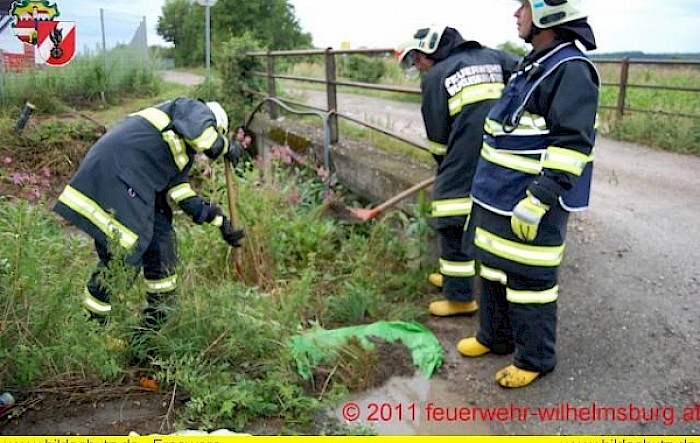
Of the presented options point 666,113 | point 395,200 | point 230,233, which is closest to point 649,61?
point 666,113

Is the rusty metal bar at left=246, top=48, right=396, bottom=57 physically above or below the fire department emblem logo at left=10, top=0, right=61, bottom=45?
above

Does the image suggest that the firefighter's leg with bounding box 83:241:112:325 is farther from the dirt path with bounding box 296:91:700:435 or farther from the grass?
the dirt path with bounding box 296:91:700:435

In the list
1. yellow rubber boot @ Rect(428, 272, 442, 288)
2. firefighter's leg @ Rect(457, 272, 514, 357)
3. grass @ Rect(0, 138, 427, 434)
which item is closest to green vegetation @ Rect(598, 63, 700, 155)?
yellow rubber boot @ Rect(428, 272, 442, 288)

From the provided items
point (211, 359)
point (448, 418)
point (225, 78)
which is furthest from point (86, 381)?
point (225, 78)

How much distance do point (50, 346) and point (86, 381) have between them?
0.68 feet

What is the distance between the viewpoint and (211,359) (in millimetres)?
2689

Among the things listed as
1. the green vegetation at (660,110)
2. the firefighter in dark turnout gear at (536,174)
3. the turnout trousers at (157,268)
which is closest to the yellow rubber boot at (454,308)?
the firefighter in dark turnout gear at (536,174)

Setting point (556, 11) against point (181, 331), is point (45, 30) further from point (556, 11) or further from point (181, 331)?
point (556, 11)

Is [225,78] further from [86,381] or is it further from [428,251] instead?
[86,381]

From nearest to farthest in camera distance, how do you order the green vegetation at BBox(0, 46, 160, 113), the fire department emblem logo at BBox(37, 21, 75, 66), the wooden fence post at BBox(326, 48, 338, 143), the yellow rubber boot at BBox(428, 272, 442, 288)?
the fire department emblem logo at BBox(37, 21, 75, 66)
the green vegetation at BBox(0, 46, 160, 113)
the yellow rubber boot at BBox(428, 272, 442, 288)
the wooden fence post at BBox(326, 48, 338, 143)

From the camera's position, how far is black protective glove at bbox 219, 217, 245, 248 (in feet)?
11.5

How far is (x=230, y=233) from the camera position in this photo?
3.51m

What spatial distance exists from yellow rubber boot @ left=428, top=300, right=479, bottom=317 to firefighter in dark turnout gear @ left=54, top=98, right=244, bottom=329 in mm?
1380

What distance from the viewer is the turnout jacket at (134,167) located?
3.00 m
